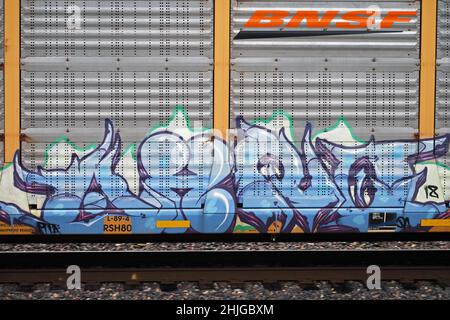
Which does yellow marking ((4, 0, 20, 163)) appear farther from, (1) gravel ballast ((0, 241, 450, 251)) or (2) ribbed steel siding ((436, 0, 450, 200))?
(2) ribbed steel siding ((436, 0, 450, 200))

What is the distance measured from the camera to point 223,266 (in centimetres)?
619

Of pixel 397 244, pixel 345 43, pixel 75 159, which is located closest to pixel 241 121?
pixel 345 43

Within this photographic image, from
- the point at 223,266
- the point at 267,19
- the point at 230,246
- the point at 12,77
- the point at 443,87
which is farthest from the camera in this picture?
the point at 230,246

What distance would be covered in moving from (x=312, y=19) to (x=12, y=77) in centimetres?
339

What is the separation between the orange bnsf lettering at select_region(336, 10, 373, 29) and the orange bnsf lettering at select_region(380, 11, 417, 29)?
0.19 m

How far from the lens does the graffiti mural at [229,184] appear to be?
5.31 m

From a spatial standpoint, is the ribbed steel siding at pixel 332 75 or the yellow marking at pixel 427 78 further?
A: the yellow marking at pixel 427 78

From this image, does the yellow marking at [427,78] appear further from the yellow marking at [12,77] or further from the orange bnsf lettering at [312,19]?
the yellow marking at [12,77]

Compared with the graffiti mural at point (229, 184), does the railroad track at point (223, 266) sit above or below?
below

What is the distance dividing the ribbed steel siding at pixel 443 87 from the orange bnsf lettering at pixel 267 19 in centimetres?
181

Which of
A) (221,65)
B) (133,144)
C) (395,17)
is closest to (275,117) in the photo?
(221,65)

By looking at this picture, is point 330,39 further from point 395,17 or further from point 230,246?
point 230,246

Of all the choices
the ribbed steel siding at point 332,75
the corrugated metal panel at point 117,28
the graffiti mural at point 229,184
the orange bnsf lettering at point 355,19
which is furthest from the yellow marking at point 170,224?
the orange bnsf lettering at point 355,19
